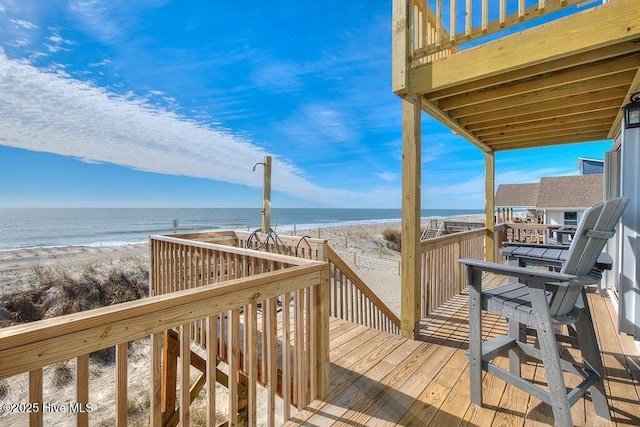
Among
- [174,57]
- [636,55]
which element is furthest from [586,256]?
[174,57]

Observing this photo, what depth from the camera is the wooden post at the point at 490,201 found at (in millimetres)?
5117

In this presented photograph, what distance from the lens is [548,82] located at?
2.55m

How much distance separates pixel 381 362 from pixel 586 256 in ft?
5.56

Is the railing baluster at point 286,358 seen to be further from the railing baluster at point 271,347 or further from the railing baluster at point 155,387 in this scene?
the railing baluster at point 155,387

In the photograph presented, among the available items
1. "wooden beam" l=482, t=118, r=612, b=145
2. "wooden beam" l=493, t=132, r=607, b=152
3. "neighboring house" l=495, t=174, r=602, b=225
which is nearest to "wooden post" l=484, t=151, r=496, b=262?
"wooden beam" l=493, t=132, r=607, b=152

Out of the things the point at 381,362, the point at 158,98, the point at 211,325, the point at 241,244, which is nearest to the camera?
the point at 211,325

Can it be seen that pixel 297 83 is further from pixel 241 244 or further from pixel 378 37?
pixel 241 244

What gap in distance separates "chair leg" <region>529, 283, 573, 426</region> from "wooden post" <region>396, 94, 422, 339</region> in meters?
1.38

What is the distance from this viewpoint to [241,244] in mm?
4883

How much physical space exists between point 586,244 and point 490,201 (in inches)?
164

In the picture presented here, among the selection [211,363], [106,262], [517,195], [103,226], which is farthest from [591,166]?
[103,226]

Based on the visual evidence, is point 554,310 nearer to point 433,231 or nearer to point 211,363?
point 211,363

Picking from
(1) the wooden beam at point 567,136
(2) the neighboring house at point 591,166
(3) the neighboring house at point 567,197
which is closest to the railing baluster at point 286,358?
(1) the wooden beam at point 567,136

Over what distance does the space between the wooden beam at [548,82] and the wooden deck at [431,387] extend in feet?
7.92
